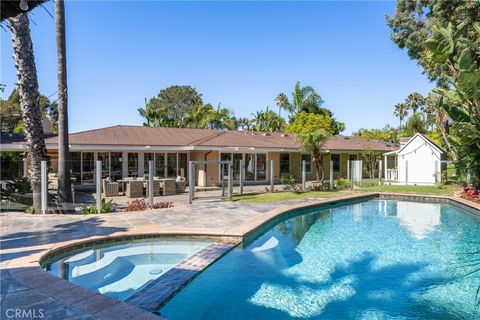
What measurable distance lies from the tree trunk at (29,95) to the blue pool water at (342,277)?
905 centimetres

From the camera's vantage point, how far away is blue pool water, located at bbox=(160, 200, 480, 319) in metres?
6.29

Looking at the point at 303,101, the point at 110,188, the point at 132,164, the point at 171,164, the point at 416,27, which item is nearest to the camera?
the point at 110,188

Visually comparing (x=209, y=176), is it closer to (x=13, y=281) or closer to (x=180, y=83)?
(x=13, y=281)

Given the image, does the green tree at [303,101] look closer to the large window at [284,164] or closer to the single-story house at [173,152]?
the single-story house at [173,152]

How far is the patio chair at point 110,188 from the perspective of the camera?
59.9 ft

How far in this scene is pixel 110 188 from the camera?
18.5 meters

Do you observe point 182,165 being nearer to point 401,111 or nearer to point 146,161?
point 146,161

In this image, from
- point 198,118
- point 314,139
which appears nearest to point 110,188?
point 314,139

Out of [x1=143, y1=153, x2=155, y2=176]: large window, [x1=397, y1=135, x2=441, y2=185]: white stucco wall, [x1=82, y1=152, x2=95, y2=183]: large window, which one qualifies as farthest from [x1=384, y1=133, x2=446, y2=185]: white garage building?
[x1=82, y1=152, x2=95, y2=183]: large window

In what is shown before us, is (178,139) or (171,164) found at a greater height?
(178,139)

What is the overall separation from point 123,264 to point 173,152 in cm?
1639

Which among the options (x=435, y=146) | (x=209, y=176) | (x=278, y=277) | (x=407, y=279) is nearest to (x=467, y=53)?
(x=407, y=279)

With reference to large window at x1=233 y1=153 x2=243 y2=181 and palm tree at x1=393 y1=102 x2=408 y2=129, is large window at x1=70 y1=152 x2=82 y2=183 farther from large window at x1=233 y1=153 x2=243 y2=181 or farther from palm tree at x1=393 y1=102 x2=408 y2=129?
palm tree at x1=393 y1=102 x2=408 y2=129

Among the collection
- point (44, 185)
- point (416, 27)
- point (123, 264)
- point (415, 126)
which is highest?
point (416, 27)
